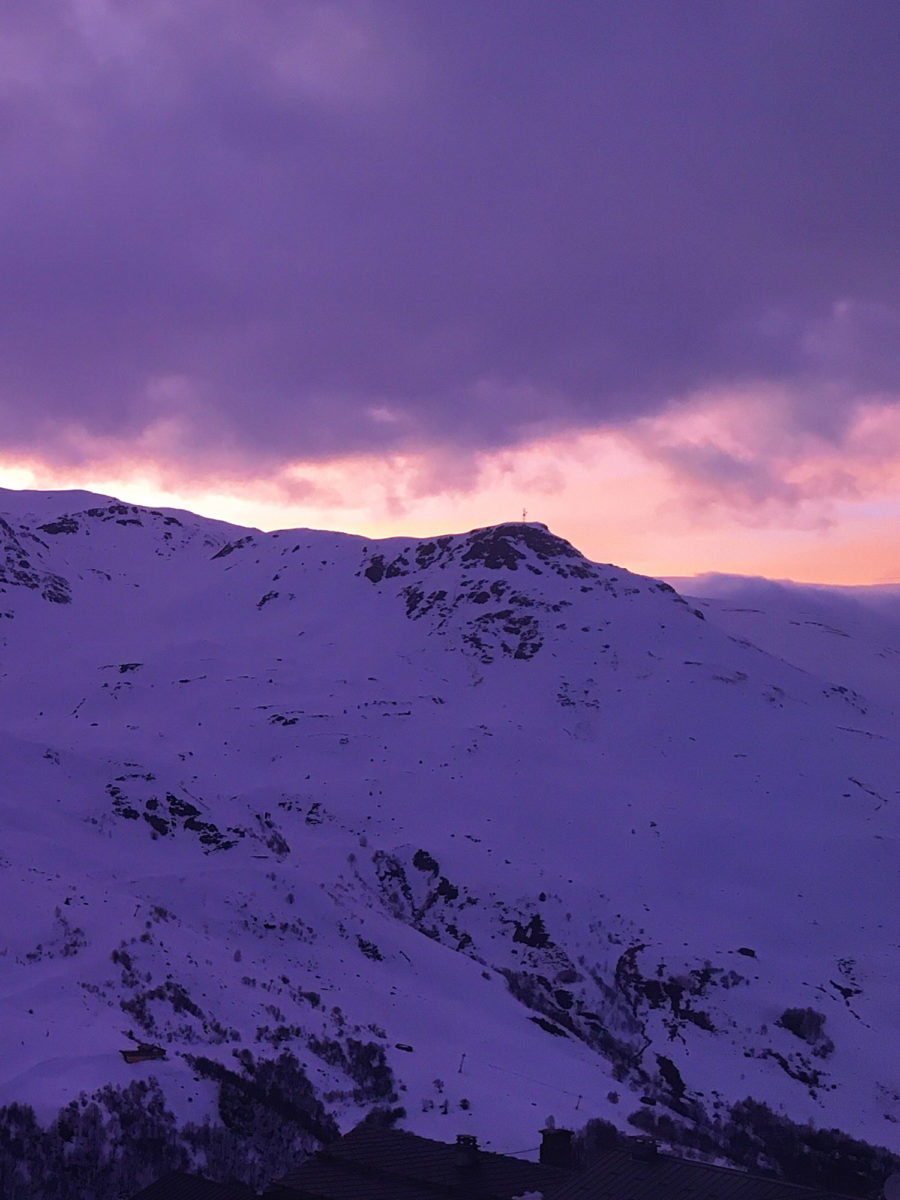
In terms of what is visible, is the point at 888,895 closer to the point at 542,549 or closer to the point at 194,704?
the point at 194,704

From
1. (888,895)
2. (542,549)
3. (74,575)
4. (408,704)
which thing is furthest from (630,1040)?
(74,575)

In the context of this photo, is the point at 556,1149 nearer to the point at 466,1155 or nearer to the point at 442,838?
the point at 466,1155

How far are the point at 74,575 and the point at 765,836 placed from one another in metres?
83.0

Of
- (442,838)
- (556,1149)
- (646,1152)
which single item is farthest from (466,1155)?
(442,838)

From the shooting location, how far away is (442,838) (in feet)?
283

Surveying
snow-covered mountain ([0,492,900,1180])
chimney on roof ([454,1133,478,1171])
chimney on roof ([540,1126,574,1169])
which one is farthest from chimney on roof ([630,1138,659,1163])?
snow-covered mountain ([0,492,900,1180])

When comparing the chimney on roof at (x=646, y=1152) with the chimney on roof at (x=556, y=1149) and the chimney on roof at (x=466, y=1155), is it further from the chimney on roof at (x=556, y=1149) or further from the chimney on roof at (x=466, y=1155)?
the chimney on roof at (x=556, y=1149)

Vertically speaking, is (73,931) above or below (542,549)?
below

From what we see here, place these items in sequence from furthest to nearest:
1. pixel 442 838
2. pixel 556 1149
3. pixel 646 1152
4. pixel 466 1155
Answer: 1. pixel 442 838
2. pixel 556 1149
3. pixel 466 1155
4. pixel 646 1152

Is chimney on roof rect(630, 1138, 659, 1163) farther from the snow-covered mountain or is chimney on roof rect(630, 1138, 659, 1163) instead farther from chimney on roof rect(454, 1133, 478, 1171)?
the snow-covered mountain

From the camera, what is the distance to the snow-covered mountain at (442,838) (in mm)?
50688

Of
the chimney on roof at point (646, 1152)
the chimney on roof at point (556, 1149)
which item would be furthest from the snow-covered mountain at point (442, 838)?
the chimney on roof at point (646, 1152)

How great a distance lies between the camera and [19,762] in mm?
74750

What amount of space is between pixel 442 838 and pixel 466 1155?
56.5 meters
